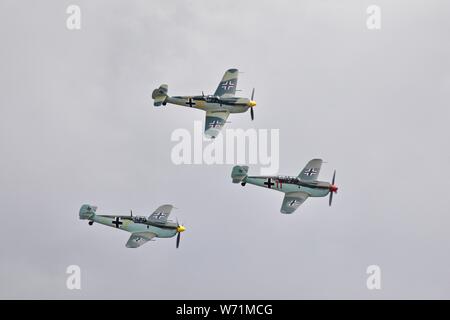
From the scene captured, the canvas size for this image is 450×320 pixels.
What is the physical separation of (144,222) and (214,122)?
11.3m

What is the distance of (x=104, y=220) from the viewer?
13488cm

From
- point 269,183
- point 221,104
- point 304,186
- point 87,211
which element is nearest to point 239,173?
point 269,183

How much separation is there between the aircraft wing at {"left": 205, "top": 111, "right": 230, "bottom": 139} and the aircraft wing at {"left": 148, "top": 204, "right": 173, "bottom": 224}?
7515 millimetres

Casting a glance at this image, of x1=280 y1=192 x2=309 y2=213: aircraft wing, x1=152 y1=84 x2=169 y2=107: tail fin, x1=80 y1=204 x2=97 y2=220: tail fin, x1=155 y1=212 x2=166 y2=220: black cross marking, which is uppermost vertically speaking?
x1=152 y1=84 x2=169 y2=107: tail fin

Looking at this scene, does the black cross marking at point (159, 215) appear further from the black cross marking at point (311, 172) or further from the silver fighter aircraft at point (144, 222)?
the black cross marking at point (311, 172)

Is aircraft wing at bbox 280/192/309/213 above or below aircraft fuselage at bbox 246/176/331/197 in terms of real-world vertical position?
below

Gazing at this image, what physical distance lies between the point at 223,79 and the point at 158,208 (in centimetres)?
1449

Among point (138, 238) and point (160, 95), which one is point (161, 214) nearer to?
point (138, 238)

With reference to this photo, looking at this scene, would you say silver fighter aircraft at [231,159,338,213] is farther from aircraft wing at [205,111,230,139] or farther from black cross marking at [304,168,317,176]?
aircraft wing at [205,111,230,139]

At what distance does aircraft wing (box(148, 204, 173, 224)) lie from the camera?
13450cm

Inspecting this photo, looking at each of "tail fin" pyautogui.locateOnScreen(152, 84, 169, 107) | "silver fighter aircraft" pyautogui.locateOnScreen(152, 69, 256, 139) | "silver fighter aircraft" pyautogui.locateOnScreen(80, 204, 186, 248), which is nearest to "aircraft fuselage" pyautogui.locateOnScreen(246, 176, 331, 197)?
"silver fighter aircraft" pyautogui.locateOnScreen(152, 69, 256, 139)
